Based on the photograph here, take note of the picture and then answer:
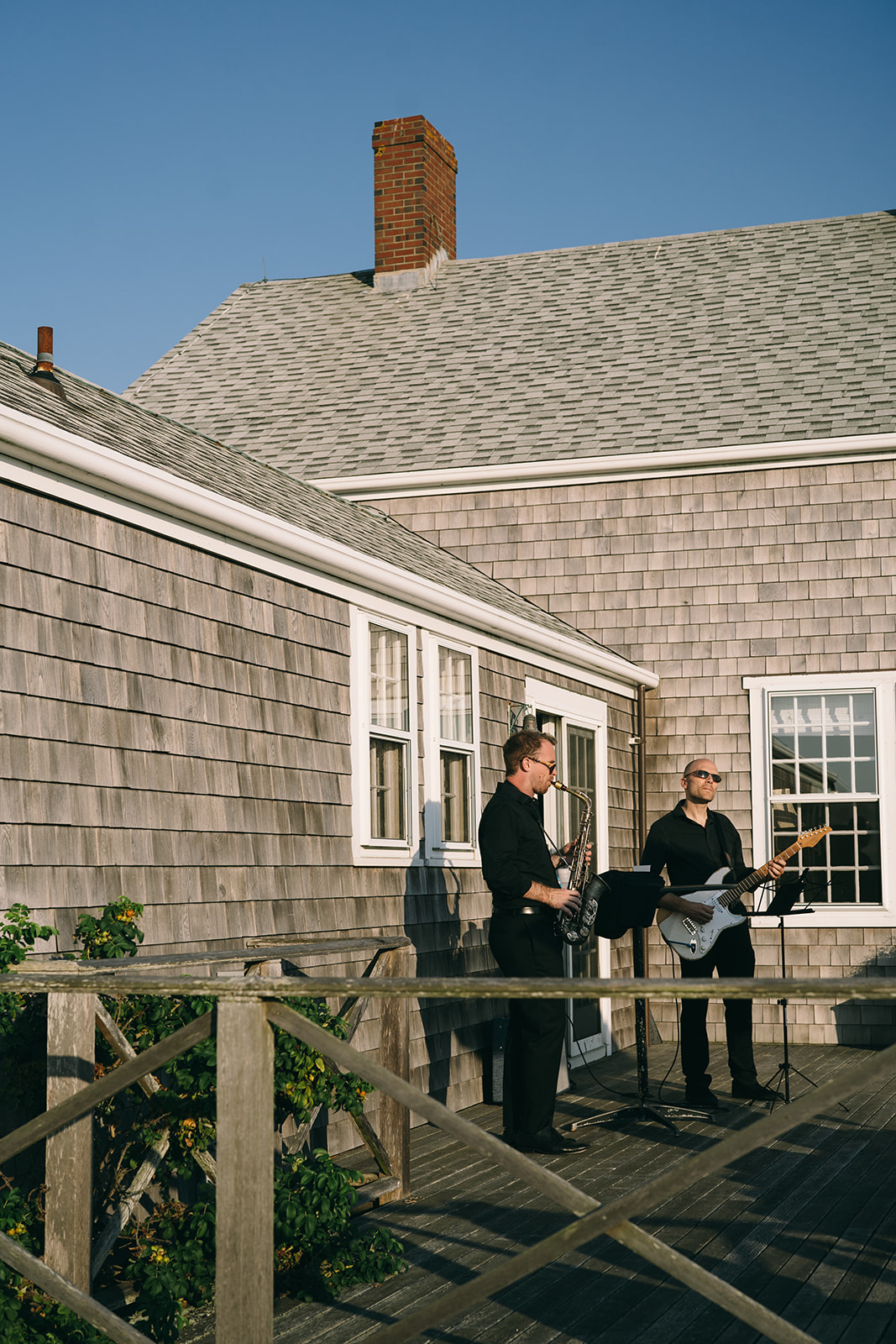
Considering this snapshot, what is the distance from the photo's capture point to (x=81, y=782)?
525 cm

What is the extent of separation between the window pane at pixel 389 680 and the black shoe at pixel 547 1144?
231cm

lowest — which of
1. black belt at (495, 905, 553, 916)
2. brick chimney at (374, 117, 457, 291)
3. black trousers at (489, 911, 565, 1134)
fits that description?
black trousers at (489, 911, 565, 1134)

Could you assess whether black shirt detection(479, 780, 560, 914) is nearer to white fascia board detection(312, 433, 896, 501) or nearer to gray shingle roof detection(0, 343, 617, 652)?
gray shingle roof detection(0, 343, 617, 652)

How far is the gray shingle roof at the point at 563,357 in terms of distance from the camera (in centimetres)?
1219

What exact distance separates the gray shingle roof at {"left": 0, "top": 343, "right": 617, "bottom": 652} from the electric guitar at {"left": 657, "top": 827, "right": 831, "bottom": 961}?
2206 mm

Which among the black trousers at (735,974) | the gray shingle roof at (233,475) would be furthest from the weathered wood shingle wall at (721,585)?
the black trousers at (735,974)

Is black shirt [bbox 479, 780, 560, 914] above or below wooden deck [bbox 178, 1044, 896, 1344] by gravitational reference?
above

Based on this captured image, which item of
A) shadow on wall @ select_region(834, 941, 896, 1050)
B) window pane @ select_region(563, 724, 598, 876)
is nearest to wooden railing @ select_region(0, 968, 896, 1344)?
window pane @ select_region(563, 724, 598, 876)

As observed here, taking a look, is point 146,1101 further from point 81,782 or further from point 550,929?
point 550,929

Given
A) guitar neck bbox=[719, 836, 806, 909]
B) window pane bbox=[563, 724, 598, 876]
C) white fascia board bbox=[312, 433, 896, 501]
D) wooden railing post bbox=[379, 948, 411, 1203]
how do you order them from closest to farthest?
wooden railing post bbox=[379, 948, 411, 1203], guitar neck bbox=[719, 836, 806, 909], window pane bbox=[563, 724, 598, 876], white fascia board bbox=[312, 433, 896, 501]

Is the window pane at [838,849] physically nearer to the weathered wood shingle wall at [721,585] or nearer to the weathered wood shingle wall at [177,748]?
the weathered wood shingle wall at [721,585]

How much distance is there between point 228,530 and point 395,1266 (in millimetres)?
3215

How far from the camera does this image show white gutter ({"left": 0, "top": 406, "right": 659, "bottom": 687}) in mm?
5090

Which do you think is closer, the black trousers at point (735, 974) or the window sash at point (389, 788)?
the window sash at point (389, 788)
